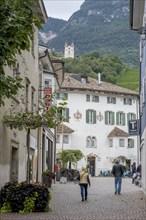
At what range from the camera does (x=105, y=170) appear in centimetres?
7250

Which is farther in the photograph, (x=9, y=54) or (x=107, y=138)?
(x=107, y=138)

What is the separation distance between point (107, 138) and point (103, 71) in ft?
148

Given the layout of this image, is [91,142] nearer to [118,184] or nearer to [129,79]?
[118,184]

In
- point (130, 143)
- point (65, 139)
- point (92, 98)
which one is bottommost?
point (130, 143)

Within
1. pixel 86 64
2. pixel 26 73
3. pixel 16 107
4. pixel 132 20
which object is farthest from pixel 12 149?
pixel 86 64

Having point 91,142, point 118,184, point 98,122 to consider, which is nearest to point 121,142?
point 98,122

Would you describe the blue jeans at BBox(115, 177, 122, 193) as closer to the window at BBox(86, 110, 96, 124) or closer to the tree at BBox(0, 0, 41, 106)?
the tree at BBox(0, 0, 41, 106)

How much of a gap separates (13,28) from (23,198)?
8035mm

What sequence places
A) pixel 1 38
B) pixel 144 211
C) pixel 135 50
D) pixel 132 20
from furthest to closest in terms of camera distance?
pixel 135 50
pixel 132 20
pixel 144 211
pixel 1 38

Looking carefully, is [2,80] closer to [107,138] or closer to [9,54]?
[9,54]

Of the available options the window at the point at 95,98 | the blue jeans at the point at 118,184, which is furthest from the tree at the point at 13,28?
the window at the point at 95,98

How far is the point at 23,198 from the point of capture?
1578 cm

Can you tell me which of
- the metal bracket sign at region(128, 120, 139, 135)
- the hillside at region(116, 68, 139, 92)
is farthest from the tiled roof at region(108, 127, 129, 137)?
the hillside at region(116, 68, 139, 92)

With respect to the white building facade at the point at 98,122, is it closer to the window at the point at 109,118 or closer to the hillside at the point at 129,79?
the window at the point at 109,118
